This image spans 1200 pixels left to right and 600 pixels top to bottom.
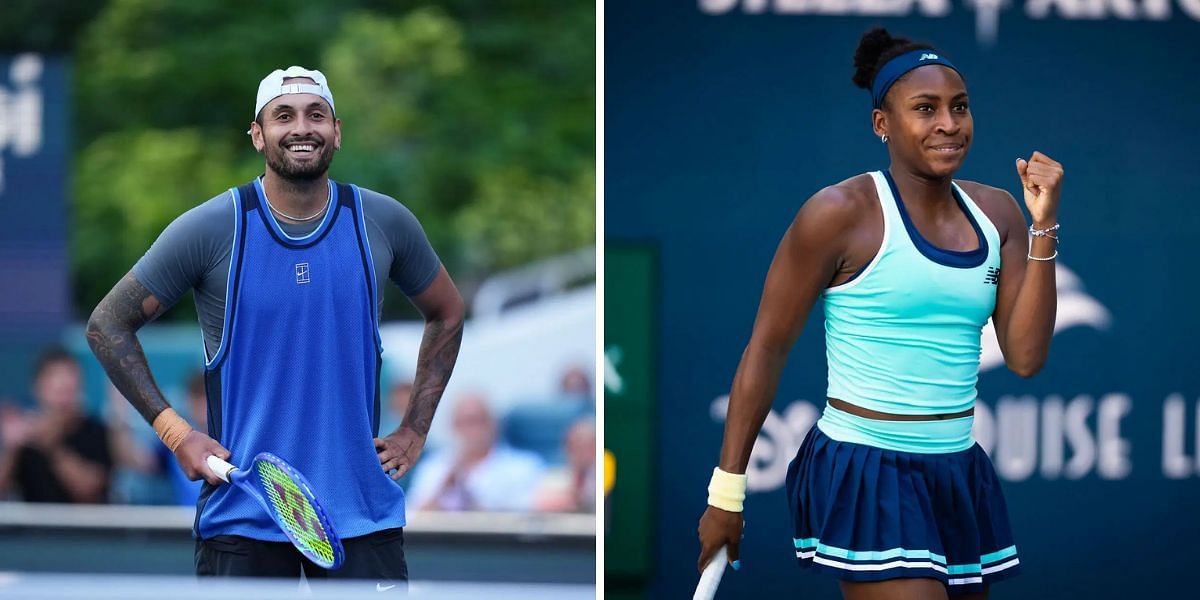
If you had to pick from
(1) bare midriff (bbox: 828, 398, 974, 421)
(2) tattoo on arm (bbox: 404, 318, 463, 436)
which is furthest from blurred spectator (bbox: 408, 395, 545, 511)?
(1) bare midriff (bbox: 828, 398, 974, 421)

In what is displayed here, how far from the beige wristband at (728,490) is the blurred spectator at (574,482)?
498 cm

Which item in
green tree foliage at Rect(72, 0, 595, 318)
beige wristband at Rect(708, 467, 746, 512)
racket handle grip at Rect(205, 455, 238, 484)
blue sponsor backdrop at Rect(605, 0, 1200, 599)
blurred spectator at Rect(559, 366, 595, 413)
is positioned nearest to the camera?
beige wristband at Rect(708, 467, 746, 512)

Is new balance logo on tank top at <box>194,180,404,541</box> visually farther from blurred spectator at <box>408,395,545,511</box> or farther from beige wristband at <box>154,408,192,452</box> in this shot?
blurred spectator at <box>408,395,545,511</box>

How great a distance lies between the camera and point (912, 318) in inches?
127

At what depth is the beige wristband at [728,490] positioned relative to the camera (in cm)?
330

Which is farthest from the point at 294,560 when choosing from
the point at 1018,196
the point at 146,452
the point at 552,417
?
the point at 552,417

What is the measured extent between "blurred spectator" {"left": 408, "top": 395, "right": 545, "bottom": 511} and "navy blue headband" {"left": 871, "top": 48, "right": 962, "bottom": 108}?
Answer: 5.15 meters

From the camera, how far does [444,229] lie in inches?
408

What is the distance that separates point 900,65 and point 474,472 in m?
5.26

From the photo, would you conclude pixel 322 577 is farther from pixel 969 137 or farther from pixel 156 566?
pixel 156 566

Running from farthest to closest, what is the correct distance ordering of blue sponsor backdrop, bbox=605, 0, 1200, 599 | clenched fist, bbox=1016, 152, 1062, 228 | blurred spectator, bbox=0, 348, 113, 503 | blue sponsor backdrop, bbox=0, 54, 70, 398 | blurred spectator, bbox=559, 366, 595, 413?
blurred spectator, bbox=559, 366, 595, 413
blurred spectator, bbox=0, 348, 113, 503
blue sponsor backdrop, bbox=0, 54, 70, 398
blue sponsor backdrop, bbox=605, 0, 1200, 599
clenched fist, bbox=1016, 152, 1062, 228

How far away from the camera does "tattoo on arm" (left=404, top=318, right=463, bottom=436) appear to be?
12.3 ft

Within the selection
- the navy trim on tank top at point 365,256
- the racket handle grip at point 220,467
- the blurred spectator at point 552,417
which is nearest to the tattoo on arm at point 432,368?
the navy trim on tank top at point 365,256

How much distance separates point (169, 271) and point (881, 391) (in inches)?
63.0
